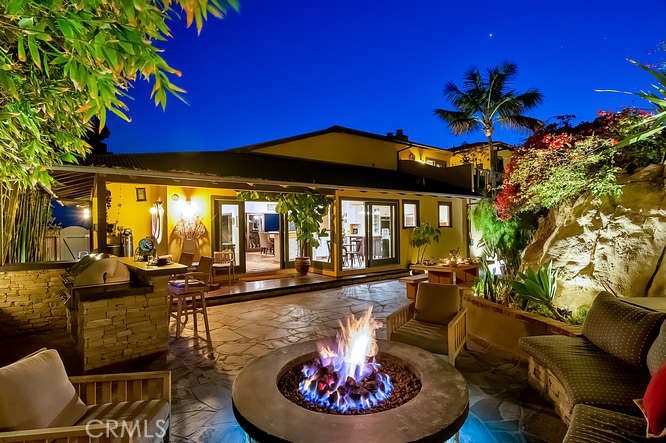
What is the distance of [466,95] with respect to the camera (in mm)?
14070

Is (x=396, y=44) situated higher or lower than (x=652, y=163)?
higher

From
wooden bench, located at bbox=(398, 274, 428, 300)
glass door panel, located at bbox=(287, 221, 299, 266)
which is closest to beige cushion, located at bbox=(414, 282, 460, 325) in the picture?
wooden bench, located at bbox=(398, 274, 428, 300)

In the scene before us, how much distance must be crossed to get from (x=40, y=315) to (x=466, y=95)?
15393mm

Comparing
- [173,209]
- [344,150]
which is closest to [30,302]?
[173,209]

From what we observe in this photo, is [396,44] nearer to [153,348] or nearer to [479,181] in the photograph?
[479,181]

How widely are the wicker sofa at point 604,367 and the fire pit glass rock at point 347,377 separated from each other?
4.41ft

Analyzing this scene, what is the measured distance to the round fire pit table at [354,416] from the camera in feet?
6.97

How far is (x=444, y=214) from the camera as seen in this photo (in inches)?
604

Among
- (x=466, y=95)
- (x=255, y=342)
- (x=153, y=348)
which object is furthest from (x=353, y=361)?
(x=466, y=95)

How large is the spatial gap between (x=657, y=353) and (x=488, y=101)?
41.8 feet

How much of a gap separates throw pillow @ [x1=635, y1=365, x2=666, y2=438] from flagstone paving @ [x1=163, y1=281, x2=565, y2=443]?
3.50ft

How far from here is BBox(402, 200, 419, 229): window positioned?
1357 cm

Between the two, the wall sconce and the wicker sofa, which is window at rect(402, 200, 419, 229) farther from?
the wicker sofa

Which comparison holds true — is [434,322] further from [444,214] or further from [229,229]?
[444,214]
